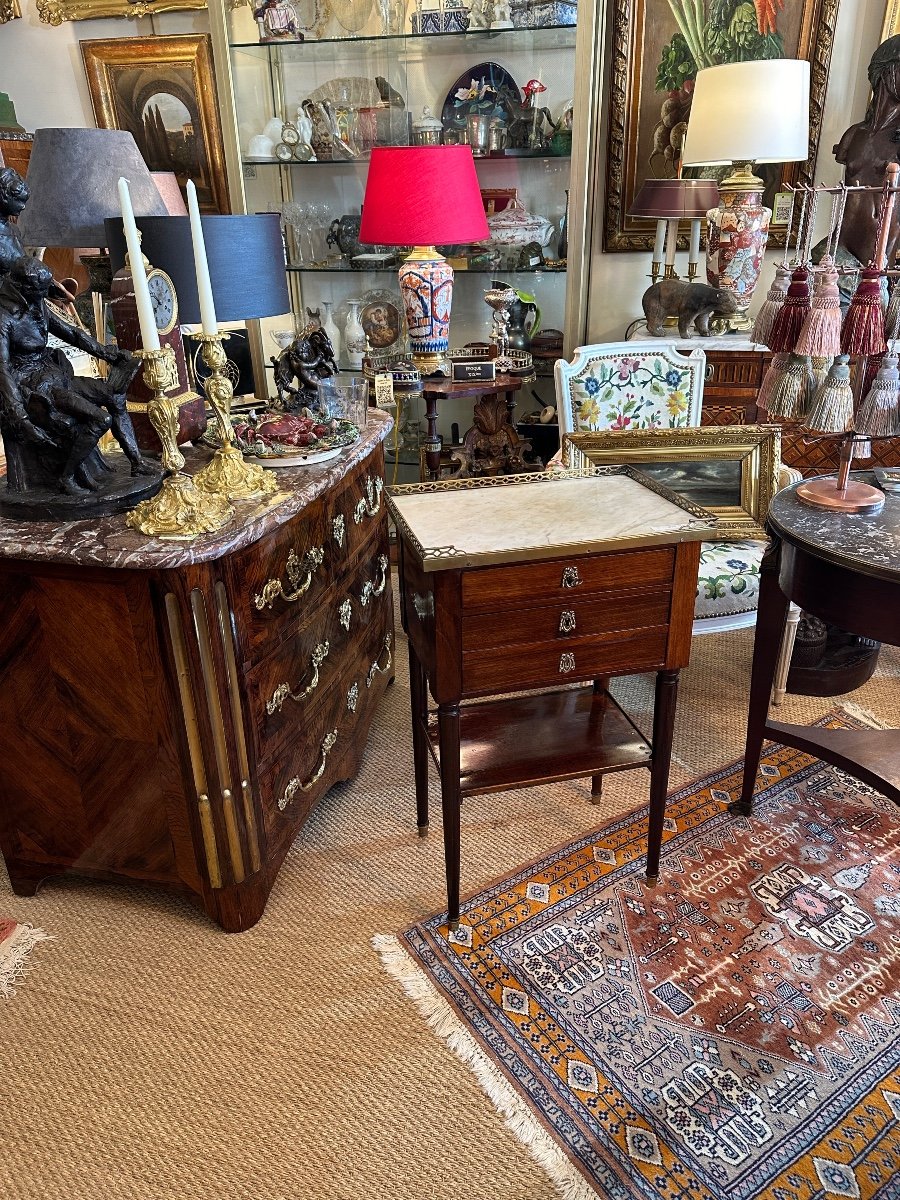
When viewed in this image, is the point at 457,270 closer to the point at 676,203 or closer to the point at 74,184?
the point at 676,203

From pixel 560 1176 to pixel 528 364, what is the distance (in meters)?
2.85

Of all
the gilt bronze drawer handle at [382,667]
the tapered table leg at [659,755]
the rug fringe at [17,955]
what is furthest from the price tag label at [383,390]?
the rug fringe at [17,955]

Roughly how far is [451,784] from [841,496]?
43.8 inches

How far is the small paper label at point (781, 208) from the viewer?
139 inches

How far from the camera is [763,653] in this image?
2.12m

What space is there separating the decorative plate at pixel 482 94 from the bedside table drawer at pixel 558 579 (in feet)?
8.71

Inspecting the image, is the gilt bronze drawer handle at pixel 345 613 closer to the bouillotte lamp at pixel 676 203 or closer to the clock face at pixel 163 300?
the clock face at pixel 163 300

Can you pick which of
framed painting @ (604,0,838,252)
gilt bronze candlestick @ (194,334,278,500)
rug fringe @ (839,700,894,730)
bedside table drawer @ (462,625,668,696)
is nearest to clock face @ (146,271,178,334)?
gilt bronze candlestick @ (194,334,278,500)

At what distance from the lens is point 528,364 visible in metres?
3.47

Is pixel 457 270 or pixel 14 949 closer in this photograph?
pixel 14 949

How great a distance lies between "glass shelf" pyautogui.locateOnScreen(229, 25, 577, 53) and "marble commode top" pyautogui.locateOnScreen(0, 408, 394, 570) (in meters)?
2.61

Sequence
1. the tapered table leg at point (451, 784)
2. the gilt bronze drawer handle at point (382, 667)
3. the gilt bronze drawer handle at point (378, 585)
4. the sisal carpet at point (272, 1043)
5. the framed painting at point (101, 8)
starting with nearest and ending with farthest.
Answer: the sisal carpet at point (272, 1043) < the tapered table leg at point (451, 784) < the gilt bronze drawer handle at point (378, 585) < the gilt bronze drawer handle at point (382, 667) < the framed painting at point (101, 8)

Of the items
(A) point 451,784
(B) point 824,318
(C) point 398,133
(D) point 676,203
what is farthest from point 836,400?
(C) point 398,133

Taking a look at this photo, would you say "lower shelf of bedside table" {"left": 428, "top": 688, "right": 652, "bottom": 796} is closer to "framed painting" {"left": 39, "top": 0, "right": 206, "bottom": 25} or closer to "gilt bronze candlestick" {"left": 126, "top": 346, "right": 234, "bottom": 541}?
"gilt bronze candlestick" {"left": 126, "top": 346, "right": 234, "bottom": 541}
